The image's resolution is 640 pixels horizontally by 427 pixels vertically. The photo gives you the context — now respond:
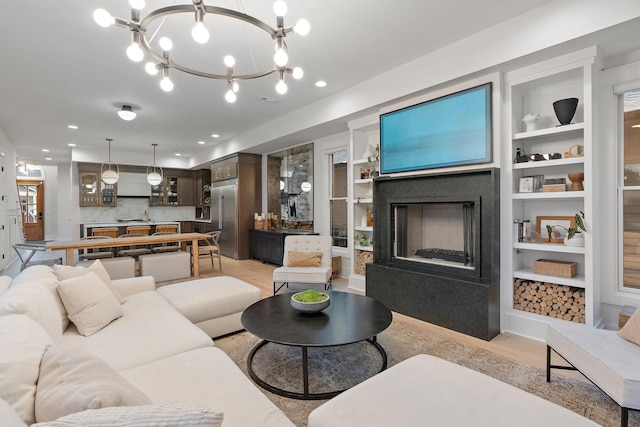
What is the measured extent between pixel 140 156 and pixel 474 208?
9.22m

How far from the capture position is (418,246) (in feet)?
13.1

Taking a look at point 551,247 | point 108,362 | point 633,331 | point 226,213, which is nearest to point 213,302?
point 108,362

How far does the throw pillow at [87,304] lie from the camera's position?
2102 mm

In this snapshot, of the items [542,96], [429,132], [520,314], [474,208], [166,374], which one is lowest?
[520,314]

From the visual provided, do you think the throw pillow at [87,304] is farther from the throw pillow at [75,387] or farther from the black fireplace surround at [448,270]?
the black fireplace surround at [448,270]

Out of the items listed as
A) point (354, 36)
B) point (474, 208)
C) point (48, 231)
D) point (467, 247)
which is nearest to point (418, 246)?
point (467, 247)

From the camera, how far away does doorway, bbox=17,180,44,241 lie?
11.5 m

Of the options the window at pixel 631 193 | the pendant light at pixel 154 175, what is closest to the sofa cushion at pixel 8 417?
the window at pixel 631 193

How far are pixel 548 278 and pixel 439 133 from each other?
1784mm

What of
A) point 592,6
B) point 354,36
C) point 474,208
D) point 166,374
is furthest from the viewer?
point 474,208

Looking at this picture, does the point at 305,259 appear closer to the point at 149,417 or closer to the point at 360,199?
the point at 360,199

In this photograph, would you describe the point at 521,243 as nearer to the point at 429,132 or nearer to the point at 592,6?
the point at 429,132

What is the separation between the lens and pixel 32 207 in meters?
11.7

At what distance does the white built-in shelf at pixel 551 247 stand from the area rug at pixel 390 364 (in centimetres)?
108
